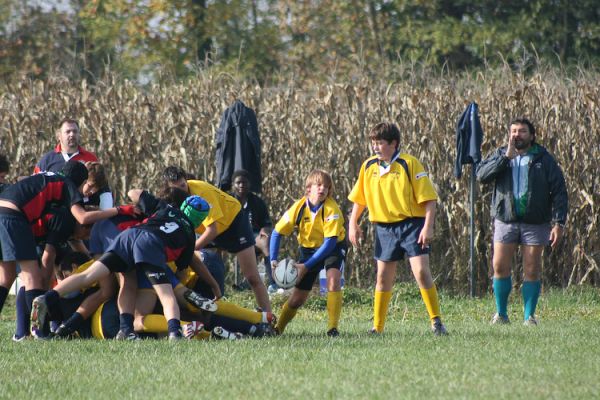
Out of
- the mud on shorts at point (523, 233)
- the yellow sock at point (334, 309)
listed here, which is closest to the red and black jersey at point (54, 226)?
the yellow sock at point (334, 309)

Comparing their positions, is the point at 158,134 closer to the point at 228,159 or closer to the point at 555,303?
the point at 228,159

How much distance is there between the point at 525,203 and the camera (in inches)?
471

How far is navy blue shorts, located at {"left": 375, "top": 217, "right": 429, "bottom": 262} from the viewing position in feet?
34.8

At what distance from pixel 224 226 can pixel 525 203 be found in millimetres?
3222

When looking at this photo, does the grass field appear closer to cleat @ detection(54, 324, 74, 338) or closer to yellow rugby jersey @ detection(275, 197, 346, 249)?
cleat @ detection(54, 324, 74, 338)

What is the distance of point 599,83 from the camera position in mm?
16703

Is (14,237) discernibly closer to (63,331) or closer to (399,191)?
(63,331)

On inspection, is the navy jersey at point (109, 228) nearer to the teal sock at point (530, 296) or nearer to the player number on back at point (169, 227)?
the player number on back at point (169, 227)

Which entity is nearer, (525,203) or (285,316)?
(285,316)

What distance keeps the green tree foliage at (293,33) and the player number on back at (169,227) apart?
69.8 ft

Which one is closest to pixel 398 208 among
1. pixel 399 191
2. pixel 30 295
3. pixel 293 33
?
pixel 399 191

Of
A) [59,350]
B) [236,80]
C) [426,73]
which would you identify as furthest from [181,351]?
[426,73]

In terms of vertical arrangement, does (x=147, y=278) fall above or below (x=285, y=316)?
above

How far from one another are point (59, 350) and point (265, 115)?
8418 millimetres
